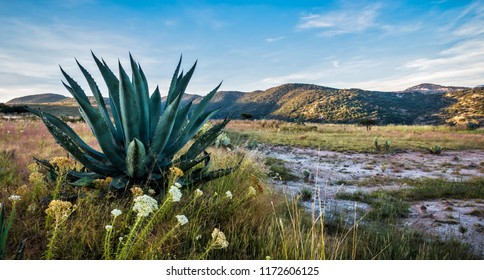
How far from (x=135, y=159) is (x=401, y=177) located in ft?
19.0

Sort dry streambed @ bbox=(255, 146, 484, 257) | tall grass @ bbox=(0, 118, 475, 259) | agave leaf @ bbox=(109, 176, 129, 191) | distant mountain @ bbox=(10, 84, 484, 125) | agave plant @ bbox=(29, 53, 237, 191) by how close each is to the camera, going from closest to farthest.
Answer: tall grass @ bbox=(0, 118, 475, 259) < agave plant @ bbox=(29, 53, 237, 191) < agave leaf @ bbox=(109, 176, 129, 191) < dry streambed @ bbox=(255, 146, 484, 257) < distant mountain @ bbox=(10, 84, 484, 125)

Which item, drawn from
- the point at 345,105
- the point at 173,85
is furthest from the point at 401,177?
the point at 345,105

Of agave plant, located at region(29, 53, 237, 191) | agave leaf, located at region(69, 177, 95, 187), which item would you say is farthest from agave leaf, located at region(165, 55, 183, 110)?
agave leaf, located at region(69, 177, 95, 187)

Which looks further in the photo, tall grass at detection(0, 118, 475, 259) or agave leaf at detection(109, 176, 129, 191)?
agave leaf at detection(109, 176, 129, 191)

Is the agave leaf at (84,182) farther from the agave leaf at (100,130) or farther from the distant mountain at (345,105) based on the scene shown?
the distant mountain at (345,105)

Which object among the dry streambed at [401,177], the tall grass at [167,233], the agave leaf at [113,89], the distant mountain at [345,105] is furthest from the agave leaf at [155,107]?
the distant mountain at [345,105]

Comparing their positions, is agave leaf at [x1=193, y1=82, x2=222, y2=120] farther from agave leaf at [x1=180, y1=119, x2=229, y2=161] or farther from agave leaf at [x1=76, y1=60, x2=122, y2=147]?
agave leaf at [x1=76, y1=60, x2=122, y2=147]

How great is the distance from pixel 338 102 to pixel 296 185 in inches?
1709

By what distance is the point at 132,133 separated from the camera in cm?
232

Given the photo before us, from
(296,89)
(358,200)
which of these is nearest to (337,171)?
(358,200)

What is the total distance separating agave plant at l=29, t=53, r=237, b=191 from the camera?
2148 millimetres

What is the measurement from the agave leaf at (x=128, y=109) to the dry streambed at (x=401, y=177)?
150cm

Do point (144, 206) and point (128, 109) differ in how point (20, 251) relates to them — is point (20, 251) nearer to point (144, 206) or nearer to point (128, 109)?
point (144, 206)

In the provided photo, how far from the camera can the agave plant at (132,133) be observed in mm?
2148
